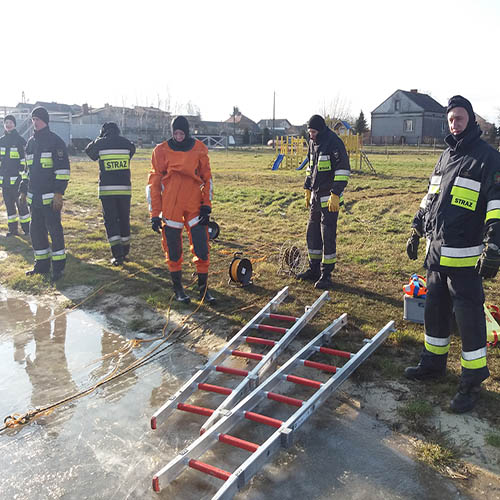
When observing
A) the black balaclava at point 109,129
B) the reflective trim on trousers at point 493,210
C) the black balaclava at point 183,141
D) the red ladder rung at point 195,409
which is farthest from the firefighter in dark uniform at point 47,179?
the reflective trim on trousers at point 493,210

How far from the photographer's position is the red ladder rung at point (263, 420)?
3205 mm

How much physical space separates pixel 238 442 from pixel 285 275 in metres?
4.02

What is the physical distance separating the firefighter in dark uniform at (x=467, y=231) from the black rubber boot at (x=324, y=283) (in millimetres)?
2585

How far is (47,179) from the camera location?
6.98 m

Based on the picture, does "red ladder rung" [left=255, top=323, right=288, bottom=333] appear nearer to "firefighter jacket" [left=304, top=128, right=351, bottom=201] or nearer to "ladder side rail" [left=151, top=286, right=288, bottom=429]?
"ladder side rail" [left=151, top=286, right=288, bottom=429]

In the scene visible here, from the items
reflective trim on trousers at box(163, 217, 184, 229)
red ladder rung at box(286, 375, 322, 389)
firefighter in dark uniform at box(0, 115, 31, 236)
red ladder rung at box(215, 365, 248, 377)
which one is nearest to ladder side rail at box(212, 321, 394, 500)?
red ladder rung at box(286, 375, 322, 389)

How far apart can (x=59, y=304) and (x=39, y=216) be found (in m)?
1.65

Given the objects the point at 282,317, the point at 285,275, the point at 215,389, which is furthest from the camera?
the point at 285,275

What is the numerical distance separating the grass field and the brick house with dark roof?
43.7m

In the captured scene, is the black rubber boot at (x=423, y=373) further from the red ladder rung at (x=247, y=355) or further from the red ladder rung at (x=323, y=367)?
the red ladder rung at (x=247, y=355)

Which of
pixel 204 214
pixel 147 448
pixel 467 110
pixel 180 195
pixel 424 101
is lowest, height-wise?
pixel 147 448

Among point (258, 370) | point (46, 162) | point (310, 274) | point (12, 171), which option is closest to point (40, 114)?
point (46, 162)

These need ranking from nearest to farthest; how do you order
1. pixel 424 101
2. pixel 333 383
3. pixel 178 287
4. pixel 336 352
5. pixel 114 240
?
1. pixel 333 383
2. pixel 336 352
3. pixel 178 287
4. pixel 114 240
5. pixel 424 101

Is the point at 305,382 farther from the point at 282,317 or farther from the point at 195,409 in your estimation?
the point at 282,317
